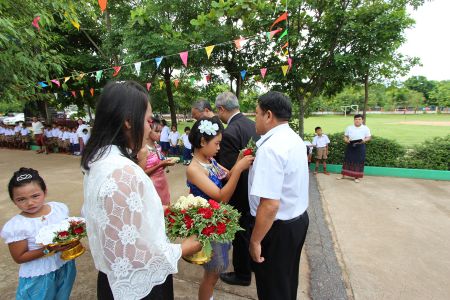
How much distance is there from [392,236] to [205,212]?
3.81 metres

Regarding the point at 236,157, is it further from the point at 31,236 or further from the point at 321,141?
the point at 321,141

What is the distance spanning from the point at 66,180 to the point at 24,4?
5417mm

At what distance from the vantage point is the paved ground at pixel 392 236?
9.91 ft

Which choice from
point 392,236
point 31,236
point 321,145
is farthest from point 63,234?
point 321,145

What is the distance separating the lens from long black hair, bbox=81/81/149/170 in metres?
1.18

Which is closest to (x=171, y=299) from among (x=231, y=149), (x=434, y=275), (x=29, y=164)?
(x=231, y=149)

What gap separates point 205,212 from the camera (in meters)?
1.62

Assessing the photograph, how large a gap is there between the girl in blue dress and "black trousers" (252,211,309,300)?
370 mm

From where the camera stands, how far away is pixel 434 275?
3186mm

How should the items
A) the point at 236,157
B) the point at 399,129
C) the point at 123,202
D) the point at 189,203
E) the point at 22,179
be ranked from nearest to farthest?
the point at 123,202, the point at 189,203, the point at 22,179, the point at 236,157, the point at 399,129

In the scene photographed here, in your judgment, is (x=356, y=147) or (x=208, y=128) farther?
(x=356, y=147)

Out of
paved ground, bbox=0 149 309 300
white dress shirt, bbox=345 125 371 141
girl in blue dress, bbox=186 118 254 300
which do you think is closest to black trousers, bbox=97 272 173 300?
girl in blue dress, bbox=186 118 254 300

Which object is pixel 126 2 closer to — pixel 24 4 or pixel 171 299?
pixel 24 4

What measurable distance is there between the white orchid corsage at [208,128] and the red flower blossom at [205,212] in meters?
0.79
